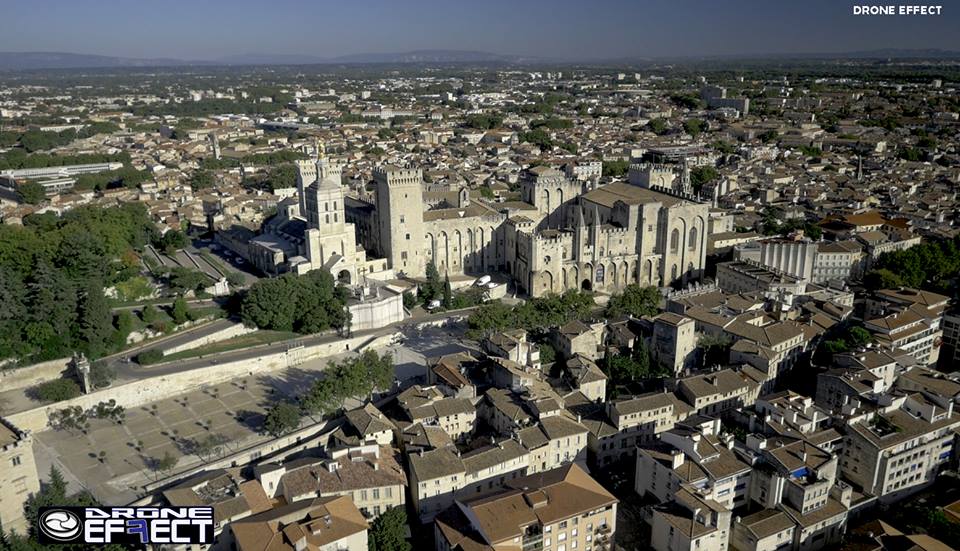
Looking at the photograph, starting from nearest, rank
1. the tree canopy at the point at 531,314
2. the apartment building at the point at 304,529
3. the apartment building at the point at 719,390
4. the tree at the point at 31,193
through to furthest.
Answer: the apartment building at the point at 304,529, the apartment building at the point at 719,390, the tree canopy at the point at 531,314, the tree at the point at 31,193

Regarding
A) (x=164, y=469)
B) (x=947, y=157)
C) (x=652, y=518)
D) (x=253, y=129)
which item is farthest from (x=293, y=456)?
(x=253, y=129)

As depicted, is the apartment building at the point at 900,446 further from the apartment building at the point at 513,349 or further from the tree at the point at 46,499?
the tree at the point at 46,499

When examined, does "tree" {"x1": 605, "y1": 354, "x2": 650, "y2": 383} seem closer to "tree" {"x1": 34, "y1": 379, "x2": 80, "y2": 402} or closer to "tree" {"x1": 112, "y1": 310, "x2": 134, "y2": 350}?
"tree" {"x1": 34, "y1": 379, "x2": 80, "y2": 402}

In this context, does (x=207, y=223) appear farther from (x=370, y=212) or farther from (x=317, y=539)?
(x=317, y=539)

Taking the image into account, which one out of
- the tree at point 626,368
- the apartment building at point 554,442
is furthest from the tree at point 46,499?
the tree at point 626,368

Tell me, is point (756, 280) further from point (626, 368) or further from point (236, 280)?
point (236, 280)

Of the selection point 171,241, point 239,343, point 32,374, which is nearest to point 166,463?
point 239,343

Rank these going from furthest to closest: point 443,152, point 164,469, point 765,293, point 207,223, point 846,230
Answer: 1. point 443,152
2. point 207,223
3. point 846,230
4. point 765,293
5. point 164,469
